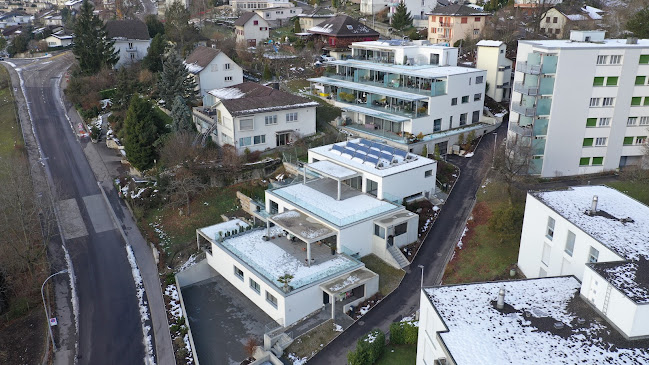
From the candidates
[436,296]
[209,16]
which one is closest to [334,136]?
[436,296]

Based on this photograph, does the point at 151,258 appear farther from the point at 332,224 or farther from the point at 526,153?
the point at 526,153

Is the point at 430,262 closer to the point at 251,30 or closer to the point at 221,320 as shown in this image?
the point at 221,320

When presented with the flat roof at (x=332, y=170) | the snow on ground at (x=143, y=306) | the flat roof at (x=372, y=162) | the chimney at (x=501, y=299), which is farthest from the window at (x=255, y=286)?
the chimney at (x=501, y=299)

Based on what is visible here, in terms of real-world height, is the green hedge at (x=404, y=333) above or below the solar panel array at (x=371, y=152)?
below

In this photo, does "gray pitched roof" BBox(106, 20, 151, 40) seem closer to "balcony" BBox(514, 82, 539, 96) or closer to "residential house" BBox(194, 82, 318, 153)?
"residential house" BBox(194, 82, 318, 153)

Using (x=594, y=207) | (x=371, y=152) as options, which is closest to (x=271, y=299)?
(x=371, y=152)

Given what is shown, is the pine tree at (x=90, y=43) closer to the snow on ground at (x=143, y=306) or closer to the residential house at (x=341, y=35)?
the residential house at (x=341, y=35)

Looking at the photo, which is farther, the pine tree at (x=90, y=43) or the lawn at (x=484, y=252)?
the pine tree at (x=90, y=43)

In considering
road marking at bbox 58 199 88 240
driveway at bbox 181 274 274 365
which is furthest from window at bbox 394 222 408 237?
road marking at bbox 58 199 88 240
